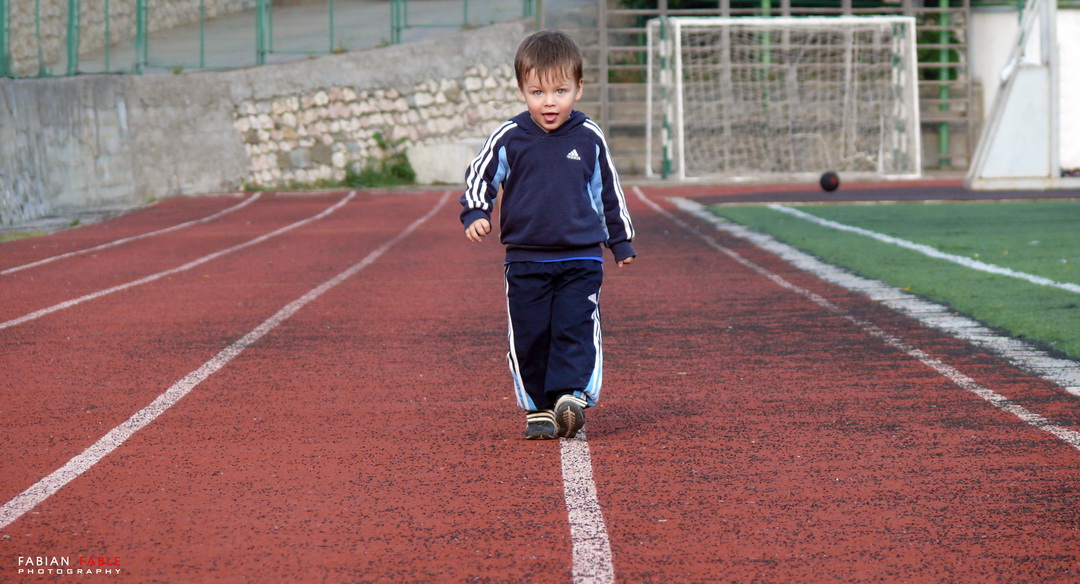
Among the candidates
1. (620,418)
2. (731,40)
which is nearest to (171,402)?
(620,418)

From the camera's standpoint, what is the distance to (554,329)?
17.5 feet

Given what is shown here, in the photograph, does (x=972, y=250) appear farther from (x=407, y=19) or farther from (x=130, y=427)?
(x=407, y=19)

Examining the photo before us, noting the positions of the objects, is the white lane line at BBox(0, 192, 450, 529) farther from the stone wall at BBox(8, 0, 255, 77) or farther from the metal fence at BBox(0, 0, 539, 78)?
the metal fence at BBox(0, 0, 539, 78)

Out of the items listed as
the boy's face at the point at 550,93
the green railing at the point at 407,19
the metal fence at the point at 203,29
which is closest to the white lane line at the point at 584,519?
the boy's face at the point at 550,93

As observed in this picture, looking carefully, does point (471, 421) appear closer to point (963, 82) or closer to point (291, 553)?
point (291, 553)

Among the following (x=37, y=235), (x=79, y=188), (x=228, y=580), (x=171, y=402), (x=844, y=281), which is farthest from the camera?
(x=79, y=188)

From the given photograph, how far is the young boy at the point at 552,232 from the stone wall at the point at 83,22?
615 inches

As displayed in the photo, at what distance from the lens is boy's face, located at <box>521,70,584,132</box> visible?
199 inches

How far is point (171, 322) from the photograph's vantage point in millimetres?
9047

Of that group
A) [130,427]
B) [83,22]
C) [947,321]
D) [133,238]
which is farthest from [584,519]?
[83,22]

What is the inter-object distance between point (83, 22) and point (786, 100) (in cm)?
1411

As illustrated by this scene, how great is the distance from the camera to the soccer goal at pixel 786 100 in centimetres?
2739

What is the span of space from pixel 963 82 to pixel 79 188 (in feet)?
63.0

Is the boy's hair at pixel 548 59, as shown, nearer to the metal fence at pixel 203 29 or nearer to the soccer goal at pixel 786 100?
the metal fence at pixel 203 29
